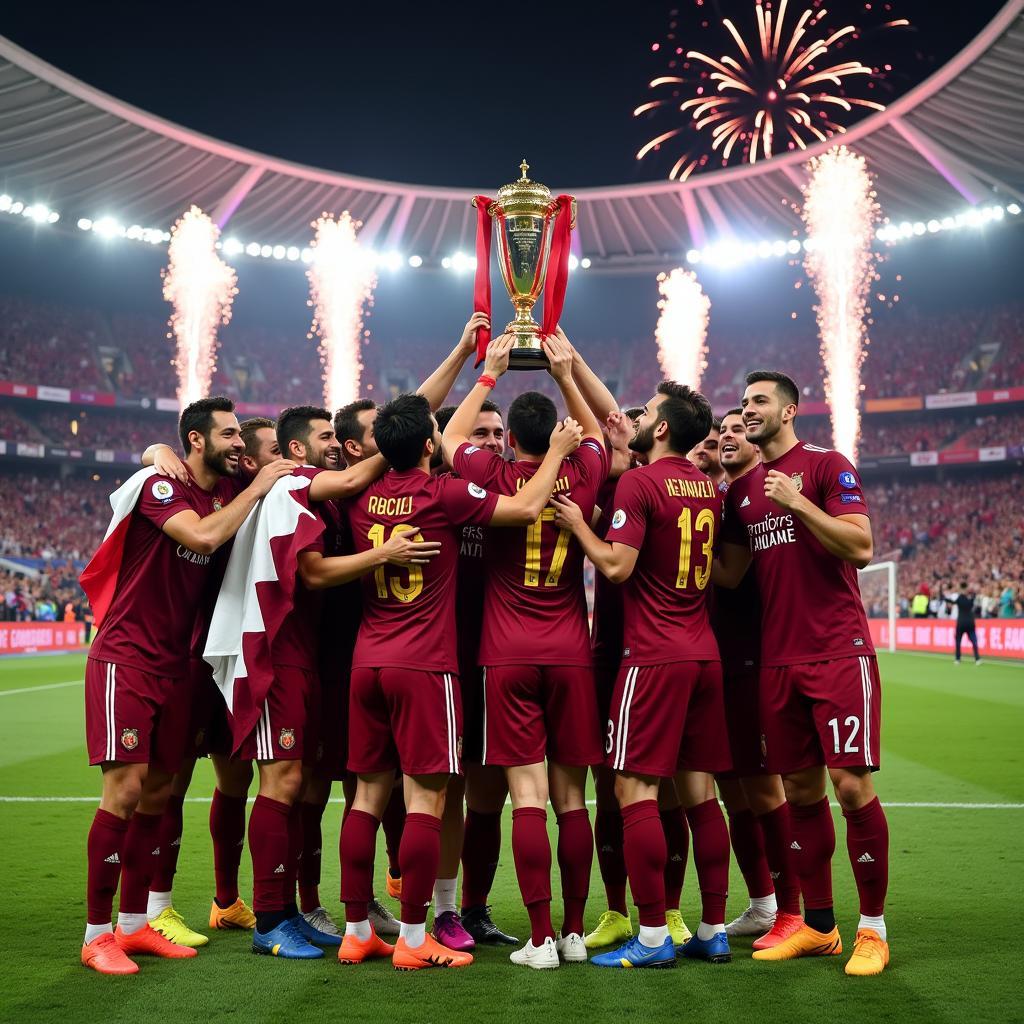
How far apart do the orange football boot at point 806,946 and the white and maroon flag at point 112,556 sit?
3.29 m

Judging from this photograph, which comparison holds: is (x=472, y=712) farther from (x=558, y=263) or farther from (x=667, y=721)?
(x=558, y=263)

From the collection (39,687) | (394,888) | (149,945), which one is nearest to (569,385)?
(394,888)

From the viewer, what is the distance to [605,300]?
175ft

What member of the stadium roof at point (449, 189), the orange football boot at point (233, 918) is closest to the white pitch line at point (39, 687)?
the orange football boot at point (233, 918)

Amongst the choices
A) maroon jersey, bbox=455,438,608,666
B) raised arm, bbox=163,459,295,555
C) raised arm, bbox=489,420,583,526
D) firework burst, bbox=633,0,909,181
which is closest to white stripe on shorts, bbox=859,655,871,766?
maroon jersey, bbox=455,438,608,666

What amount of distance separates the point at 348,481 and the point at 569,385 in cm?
117

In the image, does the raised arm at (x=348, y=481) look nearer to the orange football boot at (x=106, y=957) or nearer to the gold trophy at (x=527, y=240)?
the gold trophy at (x=527, y=240)

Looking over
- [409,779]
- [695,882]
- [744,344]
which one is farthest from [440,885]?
[744,344]

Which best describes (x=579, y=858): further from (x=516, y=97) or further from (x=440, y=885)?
(x=516, y=97)

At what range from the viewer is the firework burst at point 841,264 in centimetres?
3981

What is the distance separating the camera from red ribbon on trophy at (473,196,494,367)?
5.73 metres

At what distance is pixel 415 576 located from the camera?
4871mm

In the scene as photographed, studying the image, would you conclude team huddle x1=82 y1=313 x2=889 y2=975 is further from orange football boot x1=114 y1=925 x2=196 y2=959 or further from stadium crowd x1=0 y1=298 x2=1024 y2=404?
stadium crowd x1=0 y1=298 x2=1024 y2=404

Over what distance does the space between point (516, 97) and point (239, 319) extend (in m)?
19.0
